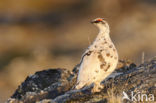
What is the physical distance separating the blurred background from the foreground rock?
13.0 m

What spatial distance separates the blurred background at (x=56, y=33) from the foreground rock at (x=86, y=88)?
13.0m

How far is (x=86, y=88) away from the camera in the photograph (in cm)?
1360

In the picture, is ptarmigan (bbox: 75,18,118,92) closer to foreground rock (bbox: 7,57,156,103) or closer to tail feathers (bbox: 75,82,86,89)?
tail feathers (bbox: 75,82,86,89)

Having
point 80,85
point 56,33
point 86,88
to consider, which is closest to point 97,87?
point 80,85

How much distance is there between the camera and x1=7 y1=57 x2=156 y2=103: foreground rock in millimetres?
12383

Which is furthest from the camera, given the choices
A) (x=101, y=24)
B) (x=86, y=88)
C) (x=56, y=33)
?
(x=56, y=33)

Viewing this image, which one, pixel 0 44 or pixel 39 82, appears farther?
pixel 0 44

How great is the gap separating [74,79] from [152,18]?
28527 mm

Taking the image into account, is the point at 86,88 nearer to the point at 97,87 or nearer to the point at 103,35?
the point at 97,87

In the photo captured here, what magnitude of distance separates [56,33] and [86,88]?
31480mm

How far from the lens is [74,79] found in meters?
14.3

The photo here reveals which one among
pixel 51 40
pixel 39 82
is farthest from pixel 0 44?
pixel 39 82

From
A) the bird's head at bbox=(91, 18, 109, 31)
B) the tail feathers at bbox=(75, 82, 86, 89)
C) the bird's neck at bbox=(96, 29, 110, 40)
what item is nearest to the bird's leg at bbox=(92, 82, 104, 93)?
the tail feathers at bbox=(75, 82, 86, 89)

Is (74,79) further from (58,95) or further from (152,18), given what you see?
(152,18)
